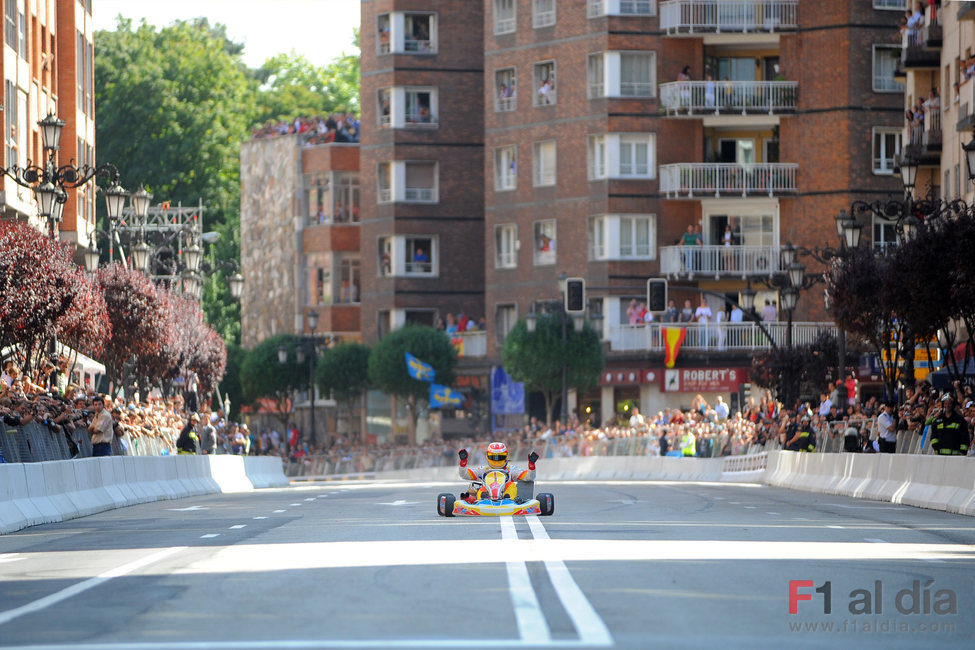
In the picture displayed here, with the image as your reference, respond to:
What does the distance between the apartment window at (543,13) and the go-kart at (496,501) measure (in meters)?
55.2

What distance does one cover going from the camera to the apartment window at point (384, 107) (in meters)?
83.8

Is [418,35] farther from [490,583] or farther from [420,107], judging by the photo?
[490,583]

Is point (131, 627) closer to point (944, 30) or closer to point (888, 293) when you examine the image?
Answer: point (888, 293)

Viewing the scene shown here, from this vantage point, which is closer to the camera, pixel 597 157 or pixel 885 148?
pixel 885 148

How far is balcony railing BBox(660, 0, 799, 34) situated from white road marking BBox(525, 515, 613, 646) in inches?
2369

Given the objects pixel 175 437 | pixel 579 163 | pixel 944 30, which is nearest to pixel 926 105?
pixel 944 30

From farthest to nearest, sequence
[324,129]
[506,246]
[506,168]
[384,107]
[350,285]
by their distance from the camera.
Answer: [324,129]
[350,285]
[384,107]
[506,246]
[506,168]

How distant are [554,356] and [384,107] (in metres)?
19.0

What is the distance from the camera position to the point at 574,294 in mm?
57750

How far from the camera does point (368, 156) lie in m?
84.6

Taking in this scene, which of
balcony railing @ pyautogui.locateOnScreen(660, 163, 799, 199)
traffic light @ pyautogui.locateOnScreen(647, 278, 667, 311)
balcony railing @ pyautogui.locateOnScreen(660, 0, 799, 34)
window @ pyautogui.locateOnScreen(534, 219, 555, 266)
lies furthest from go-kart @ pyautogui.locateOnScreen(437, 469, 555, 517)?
window @ pyautogui.locateOnScreen(534, 219, 555, 266)

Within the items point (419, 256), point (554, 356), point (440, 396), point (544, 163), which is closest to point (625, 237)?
point (544, 163)

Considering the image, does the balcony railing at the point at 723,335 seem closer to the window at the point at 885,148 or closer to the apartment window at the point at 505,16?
the window at the point at 885,148

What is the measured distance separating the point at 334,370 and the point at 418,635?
72.8 metres
